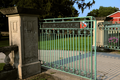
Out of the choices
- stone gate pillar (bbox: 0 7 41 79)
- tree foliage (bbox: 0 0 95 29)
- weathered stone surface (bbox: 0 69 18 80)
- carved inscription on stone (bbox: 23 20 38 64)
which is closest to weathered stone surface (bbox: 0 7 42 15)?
stone gate pillar (bbox: 0 7 41 79)

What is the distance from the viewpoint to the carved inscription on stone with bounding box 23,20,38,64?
12.9ft

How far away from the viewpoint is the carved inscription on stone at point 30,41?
3.94m

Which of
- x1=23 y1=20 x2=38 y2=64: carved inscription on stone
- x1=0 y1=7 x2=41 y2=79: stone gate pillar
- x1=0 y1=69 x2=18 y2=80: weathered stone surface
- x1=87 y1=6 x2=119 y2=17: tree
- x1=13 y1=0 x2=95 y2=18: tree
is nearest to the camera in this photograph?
x1=0 y1=69 x2=18 y2=80: weathered stone surface

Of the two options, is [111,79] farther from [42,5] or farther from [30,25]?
[42,5]

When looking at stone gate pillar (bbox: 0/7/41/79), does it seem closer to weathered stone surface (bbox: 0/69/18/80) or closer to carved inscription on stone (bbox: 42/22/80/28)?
weathered stone surface (bbox: 0/69/18/80)

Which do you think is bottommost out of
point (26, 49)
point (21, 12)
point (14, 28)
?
point (26, 49)

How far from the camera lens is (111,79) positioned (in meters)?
3.83

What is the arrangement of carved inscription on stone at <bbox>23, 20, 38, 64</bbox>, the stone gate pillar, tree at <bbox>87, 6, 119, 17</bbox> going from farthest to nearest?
tree at <bbox>87, 6, 119, 17</bbox>
carved inscription on stone at <bbox>23, 20, 38, 64</bbox>
the stone gate pillar

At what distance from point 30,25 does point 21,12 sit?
1.66 ft

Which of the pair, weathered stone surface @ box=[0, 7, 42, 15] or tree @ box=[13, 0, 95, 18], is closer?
weathered stone surface @ box=[0, 7, 42, 15]

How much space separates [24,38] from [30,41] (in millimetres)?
232

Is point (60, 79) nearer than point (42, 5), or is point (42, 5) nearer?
point (60, 79)

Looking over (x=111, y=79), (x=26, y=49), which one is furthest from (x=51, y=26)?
(x=111, y=79)

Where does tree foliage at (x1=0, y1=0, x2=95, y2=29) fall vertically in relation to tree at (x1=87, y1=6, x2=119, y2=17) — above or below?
below
